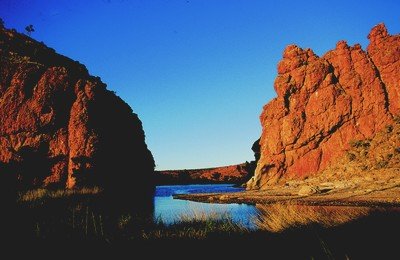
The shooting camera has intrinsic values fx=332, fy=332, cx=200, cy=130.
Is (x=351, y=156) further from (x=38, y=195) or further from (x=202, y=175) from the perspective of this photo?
(x=202, y=175)

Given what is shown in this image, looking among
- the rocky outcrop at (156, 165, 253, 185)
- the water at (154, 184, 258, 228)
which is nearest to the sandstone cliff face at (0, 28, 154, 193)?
the water at (154, 184, 258, 228)

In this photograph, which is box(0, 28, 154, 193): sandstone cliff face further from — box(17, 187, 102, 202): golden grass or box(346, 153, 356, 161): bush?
box(346, 153, 356, 161): bush

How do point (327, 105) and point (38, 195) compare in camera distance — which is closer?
point (38, 195)

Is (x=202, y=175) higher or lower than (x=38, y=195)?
higher

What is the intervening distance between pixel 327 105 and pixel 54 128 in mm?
49760

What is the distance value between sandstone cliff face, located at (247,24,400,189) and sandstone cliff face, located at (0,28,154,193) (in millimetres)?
34094

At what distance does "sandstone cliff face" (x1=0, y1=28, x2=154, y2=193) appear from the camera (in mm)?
37969

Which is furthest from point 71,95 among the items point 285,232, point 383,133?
point 383,133

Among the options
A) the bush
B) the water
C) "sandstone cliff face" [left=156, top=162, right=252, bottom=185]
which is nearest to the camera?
the water

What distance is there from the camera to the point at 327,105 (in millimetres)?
65375

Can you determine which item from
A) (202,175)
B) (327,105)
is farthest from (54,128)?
(202,175)

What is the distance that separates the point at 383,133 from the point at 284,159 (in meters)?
18.3

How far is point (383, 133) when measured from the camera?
57.9 meters

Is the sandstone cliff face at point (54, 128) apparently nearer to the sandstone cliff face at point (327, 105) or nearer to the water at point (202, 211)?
the water at point (202, 211)
